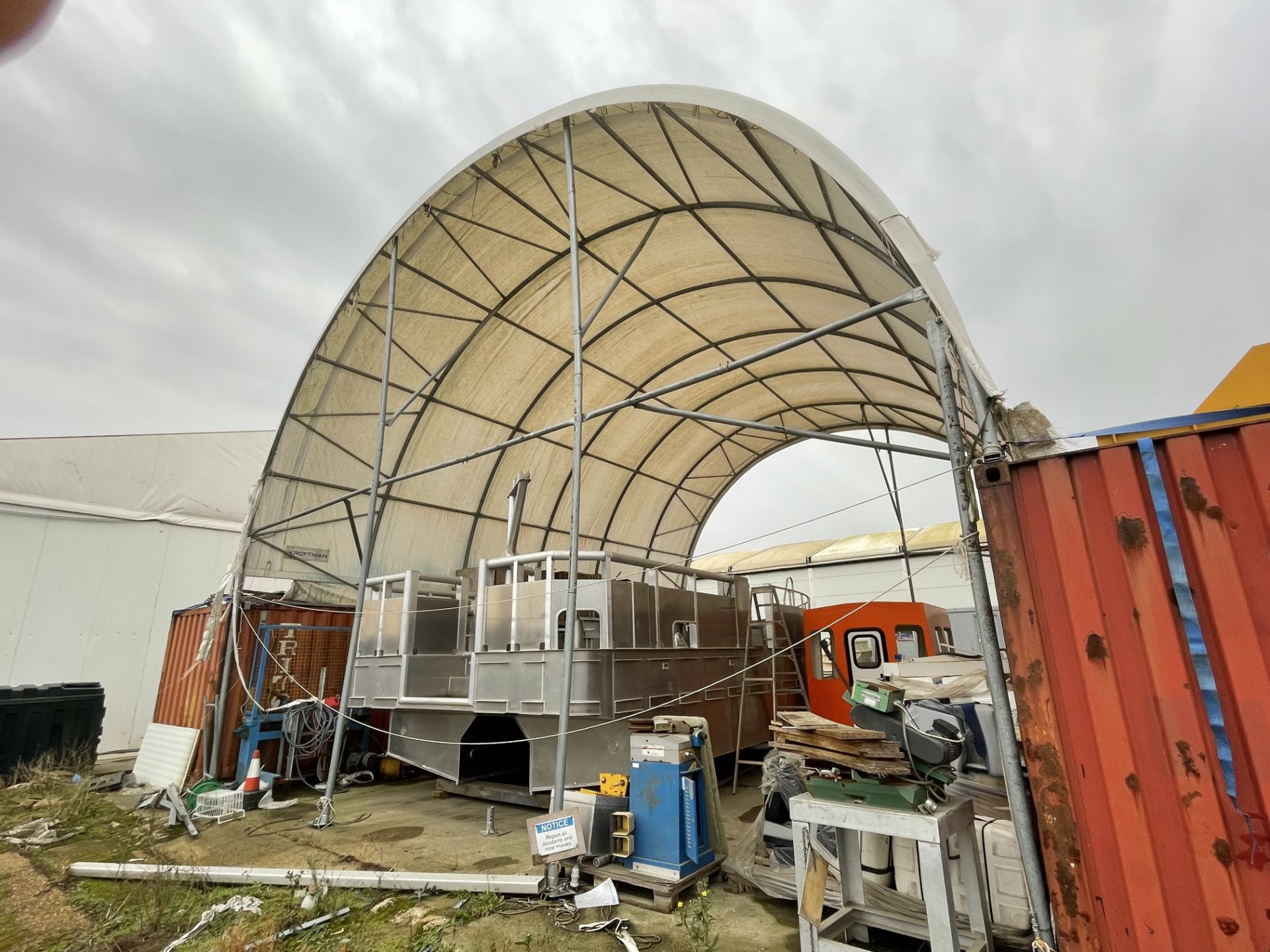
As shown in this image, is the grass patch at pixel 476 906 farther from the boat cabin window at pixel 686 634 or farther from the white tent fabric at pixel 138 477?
the white tent fabric at pixel 138 477

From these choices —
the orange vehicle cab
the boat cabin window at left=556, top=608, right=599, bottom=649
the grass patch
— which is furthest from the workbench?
the orange vehicle cab

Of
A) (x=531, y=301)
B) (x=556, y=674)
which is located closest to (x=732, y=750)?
(x=556, y=674)

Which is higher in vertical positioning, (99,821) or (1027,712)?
(1027,712)

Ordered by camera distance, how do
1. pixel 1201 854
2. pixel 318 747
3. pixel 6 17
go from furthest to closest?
pixel 318 747, pixel 1201 854, pixel 6 17

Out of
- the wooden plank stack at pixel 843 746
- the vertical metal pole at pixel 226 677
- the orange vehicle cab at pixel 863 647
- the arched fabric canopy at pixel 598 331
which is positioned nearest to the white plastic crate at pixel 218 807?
the vertical metal pole at pixel 226 677

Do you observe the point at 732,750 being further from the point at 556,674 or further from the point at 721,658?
the point at 556,674

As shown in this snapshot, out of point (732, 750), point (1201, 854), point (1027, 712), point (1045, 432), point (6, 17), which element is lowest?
point (732, 750)

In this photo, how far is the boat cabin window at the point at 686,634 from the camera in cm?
949

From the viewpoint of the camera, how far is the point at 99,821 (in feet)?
28.4

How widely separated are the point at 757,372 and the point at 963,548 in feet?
37.0

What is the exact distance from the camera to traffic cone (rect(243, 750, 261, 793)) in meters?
9.41

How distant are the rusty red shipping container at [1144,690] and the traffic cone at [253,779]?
35.6ft

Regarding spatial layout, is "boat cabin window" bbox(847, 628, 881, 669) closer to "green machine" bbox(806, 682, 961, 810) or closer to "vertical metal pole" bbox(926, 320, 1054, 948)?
"green machine" bbox(806, 682, 961, 810)

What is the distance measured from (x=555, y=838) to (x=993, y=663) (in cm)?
421
